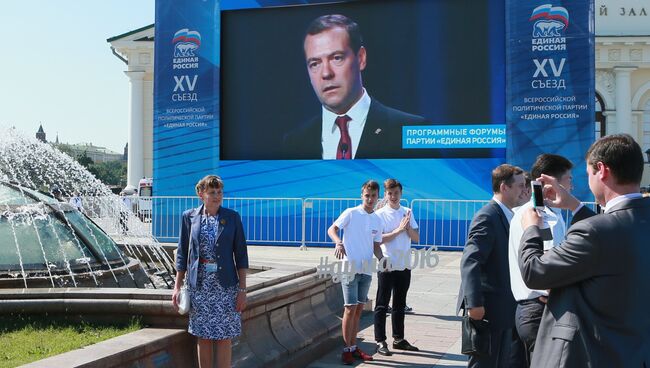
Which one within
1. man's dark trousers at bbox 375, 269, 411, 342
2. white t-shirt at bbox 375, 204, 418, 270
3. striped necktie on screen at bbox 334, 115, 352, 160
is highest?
striped necktie on screen at bbox 334, 115, 352, 160

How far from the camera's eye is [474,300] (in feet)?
14.4

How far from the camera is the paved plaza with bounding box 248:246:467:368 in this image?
21.3 feet

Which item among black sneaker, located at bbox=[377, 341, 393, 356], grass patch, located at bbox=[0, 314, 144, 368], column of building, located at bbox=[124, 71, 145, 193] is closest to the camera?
grass patch, located at bbox=[0, 314, 144, 368]

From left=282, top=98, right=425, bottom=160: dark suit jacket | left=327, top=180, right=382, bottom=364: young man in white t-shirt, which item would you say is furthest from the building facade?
left=327, top=180, right=382, bottom=364: young man in white t-shirt

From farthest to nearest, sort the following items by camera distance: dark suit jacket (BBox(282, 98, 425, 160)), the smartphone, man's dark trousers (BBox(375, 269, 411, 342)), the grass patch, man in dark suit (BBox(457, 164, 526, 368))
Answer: dark suit jacket (BBox(282, 98, 425, 160))
man's dark trousers (BBox(375, 269, 411, 342))
man in dark suit (BBox(457, 164, 526, 368))
the grass patch
the smartphone

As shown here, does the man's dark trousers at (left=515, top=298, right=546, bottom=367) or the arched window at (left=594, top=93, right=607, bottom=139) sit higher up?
the arched window at (left=594, top=93, right=607, bottom=139)

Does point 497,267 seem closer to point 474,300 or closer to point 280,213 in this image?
point 474,300

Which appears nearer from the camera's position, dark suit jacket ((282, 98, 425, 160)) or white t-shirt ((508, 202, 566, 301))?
white t-shirt ((508, 202, 566, 301))

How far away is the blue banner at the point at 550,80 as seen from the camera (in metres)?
15.7

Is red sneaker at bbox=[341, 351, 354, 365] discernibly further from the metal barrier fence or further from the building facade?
the building facade

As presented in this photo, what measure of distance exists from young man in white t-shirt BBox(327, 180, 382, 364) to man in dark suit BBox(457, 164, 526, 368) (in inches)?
73.0

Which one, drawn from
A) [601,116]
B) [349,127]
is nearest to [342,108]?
[349,127]

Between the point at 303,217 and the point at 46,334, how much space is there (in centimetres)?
1258

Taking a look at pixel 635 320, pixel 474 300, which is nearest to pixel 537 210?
pixel 635 320
